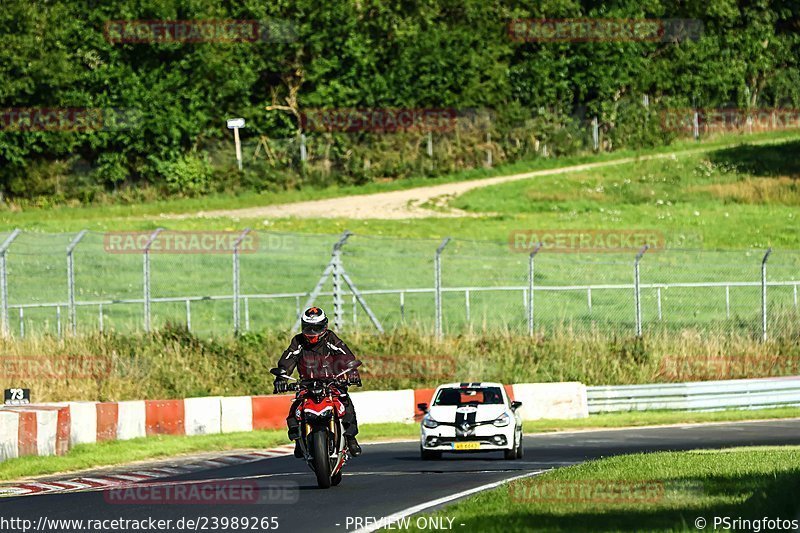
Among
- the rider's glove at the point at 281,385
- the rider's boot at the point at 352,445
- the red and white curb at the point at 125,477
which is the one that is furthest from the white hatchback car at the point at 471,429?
the rider's glove at the point at 281,385

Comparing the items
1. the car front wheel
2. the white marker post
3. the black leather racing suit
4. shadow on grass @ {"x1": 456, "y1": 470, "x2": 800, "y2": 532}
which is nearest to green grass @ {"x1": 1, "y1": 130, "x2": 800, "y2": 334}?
the white marker post

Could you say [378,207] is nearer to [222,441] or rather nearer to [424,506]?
[222,441]

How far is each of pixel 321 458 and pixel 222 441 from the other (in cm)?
943

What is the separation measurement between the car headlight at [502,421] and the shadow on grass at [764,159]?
47095mm

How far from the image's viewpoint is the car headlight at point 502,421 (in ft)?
68.3

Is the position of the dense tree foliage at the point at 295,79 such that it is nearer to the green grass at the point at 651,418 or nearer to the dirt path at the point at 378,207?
the dirt path at the point at 378,207

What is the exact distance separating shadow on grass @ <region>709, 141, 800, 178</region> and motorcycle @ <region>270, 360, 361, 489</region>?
52.9 meters

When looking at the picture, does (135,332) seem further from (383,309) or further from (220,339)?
(383,309)

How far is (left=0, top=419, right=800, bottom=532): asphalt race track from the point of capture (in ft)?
44.5

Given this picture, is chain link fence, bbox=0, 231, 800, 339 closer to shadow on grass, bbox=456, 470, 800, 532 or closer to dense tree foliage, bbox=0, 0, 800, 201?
dense tree foliage, bbox=0, 0, 800, 201

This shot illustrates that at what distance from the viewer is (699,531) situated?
10.7 metres

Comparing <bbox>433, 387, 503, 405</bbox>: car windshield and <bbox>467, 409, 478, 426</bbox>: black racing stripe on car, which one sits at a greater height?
<bbox>433, 387, 503, 405</bbox>: car windshield

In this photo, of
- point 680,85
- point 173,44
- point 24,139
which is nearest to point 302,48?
point 173,44

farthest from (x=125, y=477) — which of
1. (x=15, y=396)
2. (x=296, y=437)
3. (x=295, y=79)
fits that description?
(x=295, y=79)
